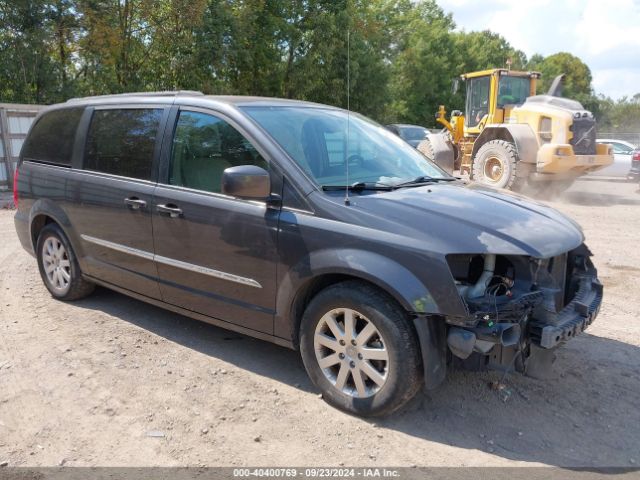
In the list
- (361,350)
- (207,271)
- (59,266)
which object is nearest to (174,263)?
(207,271)

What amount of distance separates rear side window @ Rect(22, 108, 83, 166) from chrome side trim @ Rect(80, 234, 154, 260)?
74 cm

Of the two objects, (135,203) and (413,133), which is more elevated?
(413,133)

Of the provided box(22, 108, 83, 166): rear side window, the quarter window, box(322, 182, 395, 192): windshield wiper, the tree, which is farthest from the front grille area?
the tree

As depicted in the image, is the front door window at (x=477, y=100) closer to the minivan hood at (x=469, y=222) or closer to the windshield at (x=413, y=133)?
the windshield at (x=413, y=133)

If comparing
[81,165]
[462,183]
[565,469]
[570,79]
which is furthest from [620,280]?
[570,79]

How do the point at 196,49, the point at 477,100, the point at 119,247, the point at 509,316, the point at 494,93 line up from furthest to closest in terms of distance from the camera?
the point at 196,49 → the point at 477,100 → the point at 494,93 → the point at 119,247 → the point at 509,316

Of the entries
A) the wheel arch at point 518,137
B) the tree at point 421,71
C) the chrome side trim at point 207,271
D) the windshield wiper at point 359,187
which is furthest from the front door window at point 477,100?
the tree at point 421,71

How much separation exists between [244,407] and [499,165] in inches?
419

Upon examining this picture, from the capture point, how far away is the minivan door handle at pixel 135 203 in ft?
13.9

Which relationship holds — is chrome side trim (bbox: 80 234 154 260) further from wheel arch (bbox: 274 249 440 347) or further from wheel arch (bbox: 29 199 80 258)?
wheel arch (bbox: 274 249 440 347)

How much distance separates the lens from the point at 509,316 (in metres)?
3.09

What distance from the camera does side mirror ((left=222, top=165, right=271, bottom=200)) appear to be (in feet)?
11.3

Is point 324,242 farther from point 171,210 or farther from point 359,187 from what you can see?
point 171,210

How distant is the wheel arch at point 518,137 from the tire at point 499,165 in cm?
16
